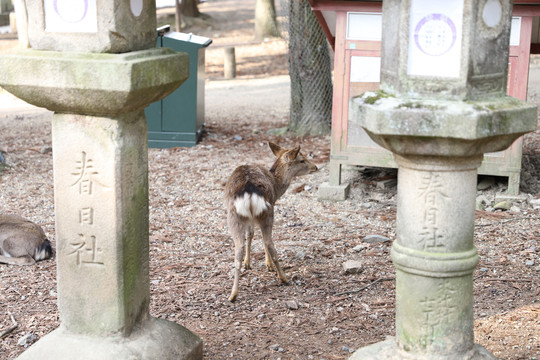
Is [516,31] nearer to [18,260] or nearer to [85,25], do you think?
[85,25]

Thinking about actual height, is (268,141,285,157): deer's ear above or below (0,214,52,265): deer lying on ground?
above

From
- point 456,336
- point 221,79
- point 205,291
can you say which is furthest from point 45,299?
point 221,79

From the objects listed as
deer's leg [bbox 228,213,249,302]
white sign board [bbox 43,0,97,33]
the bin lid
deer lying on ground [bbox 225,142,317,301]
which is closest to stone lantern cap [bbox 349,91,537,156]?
white sign board [bbox 43,0,97,33]

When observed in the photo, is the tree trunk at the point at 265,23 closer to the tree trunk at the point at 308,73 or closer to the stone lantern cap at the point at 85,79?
the tree trunk at the point at 308,73

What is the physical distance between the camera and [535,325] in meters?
4.87

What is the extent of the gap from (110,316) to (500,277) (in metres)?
3.23

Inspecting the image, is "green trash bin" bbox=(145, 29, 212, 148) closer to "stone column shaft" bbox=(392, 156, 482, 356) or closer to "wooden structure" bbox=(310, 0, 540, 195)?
"wooden structure" bbox=(310, 0, 540, 195)

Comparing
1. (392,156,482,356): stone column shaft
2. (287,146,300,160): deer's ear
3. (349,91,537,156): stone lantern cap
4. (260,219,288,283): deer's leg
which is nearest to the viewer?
(349,91,537,156): stone lantern cap

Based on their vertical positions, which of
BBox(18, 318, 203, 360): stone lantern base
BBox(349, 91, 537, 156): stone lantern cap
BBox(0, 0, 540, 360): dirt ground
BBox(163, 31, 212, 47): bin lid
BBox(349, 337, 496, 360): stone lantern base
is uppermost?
BBox(163, 31, 212, 47): bin lid

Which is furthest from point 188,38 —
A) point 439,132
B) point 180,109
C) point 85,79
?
point 439,132

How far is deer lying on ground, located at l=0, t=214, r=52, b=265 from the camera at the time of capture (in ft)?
20.1

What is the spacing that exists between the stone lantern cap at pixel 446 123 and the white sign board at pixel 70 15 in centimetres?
141

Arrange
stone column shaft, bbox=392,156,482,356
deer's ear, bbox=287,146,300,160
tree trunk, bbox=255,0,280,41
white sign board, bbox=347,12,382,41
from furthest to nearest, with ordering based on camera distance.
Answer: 1. tree trunk, bbox=255,0,280,41
2. white sign board, bbox=347,12,382,41
3. deer's ear, bbox=287,146,300,160
4. stone column shaft, bbox=392,156,482,356

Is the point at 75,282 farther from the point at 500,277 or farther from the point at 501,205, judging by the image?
the point at 501,205
